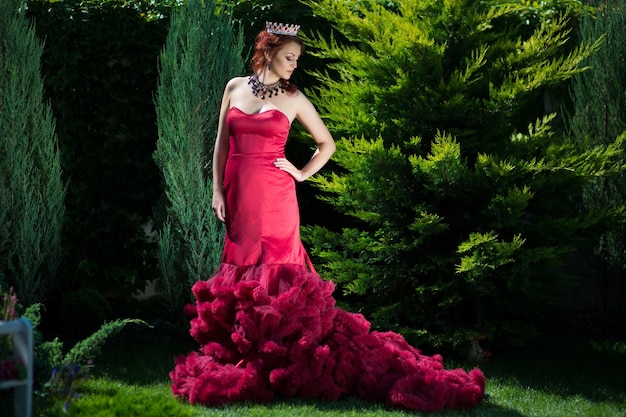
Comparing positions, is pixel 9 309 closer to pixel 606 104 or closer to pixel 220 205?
pixel 220 205

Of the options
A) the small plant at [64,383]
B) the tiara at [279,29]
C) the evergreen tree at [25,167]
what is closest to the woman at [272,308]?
the tiara at [279,29]

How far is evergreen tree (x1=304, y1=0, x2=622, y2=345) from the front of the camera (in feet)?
21.6

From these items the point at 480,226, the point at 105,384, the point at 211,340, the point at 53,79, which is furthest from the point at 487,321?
the point at 53,79

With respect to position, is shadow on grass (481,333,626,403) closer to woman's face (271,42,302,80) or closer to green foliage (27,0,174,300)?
woman's face (271,42,302,80)

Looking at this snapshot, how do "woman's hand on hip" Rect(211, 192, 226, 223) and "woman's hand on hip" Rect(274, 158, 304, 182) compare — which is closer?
"woman's hand on hip" Rect(274, 158, 304, 182)

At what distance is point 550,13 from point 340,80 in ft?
6.15

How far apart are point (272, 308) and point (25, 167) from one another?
274 cm

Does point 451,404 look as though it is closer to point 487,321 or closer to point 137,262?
point 487,321

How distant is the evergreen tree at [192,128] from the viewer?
7000mm

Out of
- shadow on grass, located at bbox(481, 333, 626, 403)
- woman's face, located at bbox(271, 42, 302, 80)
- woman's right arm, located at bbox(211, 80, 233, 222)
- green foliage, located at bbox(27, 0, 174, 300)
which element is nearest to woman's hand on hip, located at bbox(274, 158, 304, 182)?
woman's right arm, located at bbox(211, 80, 233, 222)

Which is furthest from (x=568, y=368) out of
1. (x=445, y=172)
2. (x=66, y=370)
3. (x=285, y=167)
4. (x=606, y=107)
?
(x=66, y=370)

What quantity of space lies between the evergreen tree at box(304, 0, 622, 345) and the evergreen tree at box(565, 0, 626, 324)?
778 millimetres

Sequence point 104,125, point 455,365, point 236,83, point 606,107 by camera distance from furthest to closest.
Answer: point 606,107, point 104,125, point 455,365, point 236,83

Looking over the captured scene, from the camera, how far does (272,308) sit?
17.4 feet
